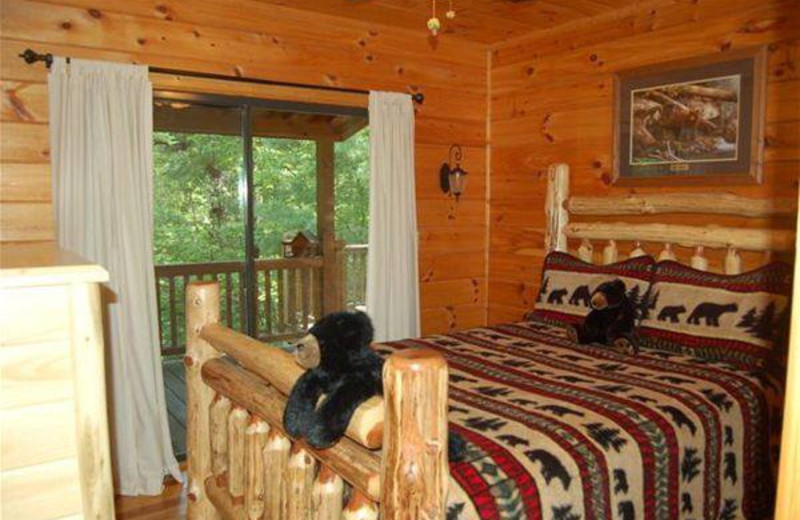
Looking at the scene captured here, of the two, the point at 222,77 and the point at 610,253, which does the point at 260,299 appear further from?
the point at 610,253

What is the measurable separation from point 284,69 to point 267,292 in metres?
1.27

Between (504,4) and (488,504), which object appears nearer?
(488,504)

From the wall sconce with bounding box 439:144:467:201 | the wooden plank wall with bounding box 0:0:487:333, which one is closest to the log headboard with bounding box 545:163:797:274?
the wall sconce with bounding box 439:144:467:201

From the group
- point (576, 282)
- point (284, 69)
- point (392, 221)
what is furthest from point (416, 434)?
point (284, 69)

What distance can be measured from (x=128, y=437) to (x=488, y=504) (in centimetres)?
212

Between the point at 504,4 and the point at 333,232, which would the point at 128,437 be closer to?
the point at 333,232

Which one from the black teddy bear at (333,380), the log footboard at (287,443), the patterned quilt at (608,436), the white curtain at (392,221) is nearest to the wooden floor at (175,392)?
the white curtain at (392,221)

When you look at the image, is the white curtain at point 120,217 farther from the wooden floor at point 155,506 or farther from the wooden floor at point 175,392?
the wooden floor at point 175,392

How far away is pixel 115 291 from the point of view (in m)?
2.85

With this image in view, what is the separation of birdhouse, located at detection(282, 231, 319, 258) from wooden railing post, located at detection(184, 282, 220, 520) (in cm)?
144

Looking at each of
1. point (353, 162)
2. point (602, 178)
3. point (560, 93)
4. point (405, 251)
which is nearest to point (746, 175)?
point (602, 178)

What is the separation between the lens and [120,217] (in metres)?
2.85

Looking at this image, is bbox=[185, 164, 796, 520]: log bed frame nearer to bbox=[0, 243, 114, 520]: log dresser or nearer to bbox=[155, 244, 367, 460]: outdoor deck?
bbox=[0, 243, 114, 520]: log dresser

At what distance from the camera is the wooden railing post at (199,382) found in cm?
215
